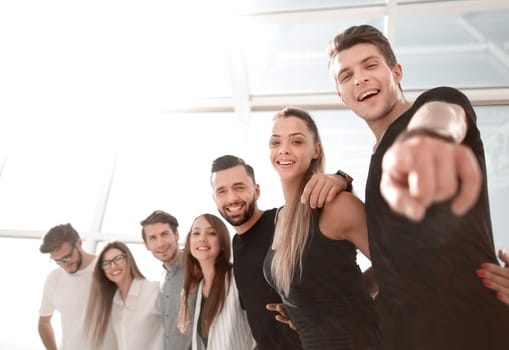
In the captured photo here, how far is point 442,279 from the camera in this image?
84cm

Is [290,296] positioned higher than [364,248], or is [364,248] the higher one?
[364,248]

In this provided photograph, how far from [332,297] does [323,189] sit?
1.14ft

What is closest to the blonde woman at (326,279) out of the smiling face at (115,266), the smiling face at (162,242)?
the smiling face at (162,242)

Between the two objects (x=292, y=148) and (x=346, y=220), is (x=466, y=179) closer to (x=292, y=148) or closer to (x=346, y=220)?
(x=346, y=220)

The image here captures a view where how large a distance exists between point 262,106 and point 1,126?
11.5 ft

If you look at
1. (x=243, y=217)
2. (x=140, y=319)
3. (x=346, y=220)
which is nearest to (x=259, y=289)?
(x=243, y=217)

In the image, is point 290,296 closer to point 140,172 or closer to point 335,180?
point 335,180

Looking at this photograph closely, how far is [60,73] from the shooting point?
5.13 meters

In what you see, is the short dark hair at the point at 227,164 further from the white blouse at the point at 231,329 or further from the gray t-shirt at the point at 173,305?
the gray t-shirt at the point at 173,305

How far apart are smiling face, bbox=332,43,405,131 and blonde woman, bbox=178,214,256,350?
4.92 ft

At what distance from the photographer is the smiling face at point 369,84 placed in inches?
42.0

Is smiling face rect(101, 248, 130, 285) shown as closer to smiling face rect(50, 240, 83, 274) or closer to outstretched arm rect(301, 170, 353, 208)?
smiling face rect(50, 240, 83, 274)

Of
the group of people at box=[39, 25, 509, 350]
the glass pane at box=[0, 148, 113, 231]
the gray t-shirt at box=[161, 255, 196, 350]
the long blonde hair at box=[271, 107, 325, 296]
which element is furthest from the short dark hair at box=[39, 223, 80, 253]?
the long blonde hair at box=[271, 107, 325, 296]

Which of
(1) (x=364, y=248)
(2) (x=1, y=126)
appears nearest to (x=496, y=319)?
(1) (x=364, y=248)
